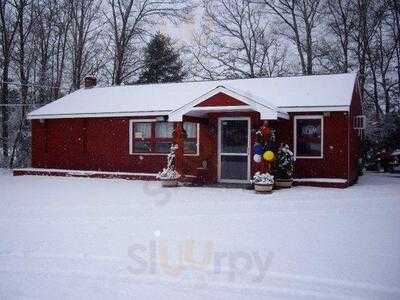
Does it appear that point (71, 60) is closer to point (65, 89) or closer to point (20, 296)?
point (65, 89)

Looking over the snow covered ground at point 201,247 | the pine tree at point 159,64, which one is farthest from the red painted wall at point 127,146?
the pine tree at point 159,64

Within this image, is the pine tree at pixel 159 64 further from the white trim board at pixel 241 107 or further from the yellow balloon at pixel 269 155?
the yellow balloon at pixel 269 155

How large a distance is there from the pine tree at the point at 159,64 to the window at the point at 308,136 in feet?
79.5

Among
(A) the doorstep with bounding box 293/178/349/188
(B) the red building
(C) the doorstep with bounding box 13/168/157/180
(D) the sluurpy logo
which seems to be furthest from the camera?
(C) the doorstep with bounding box 13/168/157/180

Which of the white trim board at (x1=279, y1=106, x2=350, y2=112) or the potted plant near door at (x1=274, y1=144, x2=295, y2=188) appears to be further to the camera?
the white trim board at (x1=279, y1=106, x2=350, y2=112)

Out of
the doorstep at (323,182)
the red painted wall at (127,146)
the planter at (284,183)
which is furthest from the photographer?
the red painted wall at (127,146)

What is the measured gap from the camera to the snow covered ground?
5.32 metres

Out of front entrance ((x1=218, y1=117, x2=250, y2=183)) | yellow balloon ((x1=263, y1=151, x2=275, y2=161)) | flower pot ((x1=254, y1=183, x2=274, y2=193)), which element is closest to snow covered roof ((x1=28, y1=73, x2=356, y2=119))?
front entrance ((x1=218, y1=117, x2=250, y2=183))

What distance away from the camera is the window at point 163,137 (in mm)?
17922

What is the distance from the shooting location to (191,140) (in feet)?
56.5

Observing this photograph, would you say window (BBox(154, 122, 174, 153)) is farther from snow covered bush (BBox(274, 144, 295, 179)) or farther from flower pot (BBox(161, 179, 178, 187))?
snow covered bush (BBox(274, 144, 295, 179))

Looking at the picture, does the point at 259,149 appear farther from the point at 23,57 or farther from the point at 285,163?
the point at 23,57

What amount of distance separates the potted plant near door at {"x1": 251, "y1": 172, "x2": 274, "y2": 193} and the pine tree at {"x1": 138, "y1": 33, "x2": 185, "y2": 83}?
26.5 metres

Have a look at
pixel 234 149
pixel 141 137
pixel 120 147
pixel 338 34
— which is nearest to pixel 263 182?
pixel 234 149
